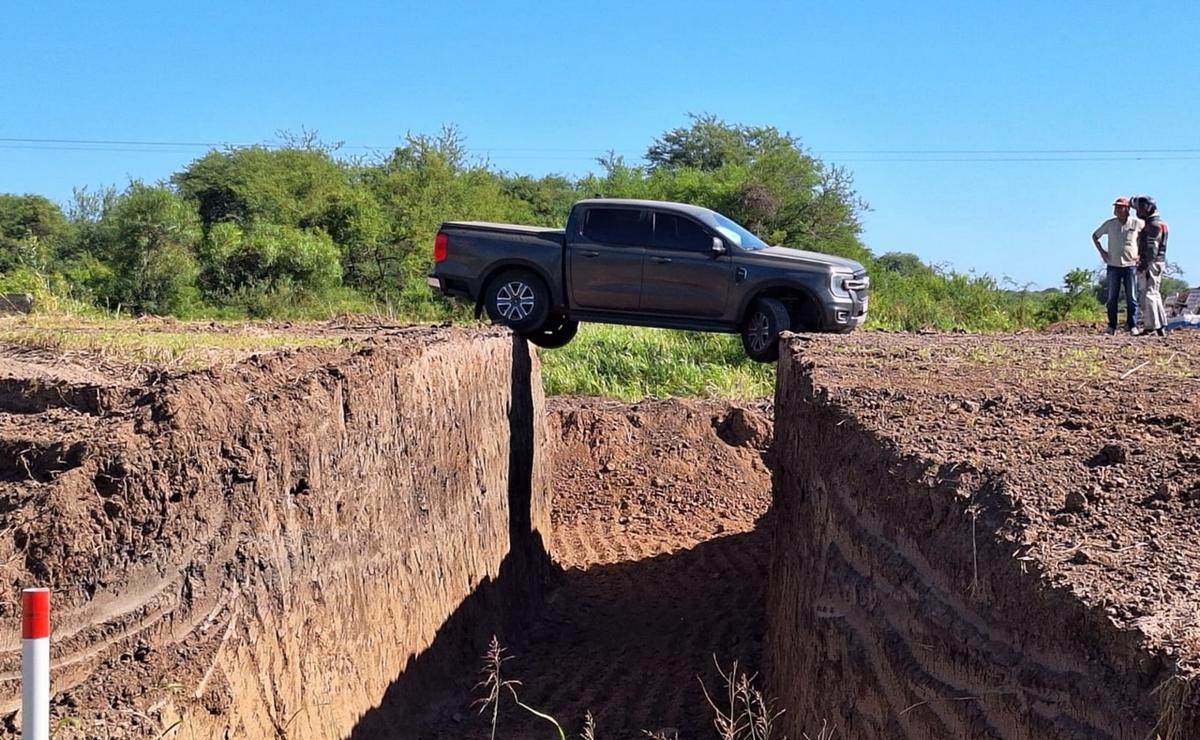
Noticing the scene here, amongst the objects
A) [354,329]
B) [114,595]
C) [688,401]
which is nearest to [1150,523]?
[114,595]

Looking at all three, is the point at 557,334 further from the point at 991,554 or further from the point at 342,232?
the point at 342,232

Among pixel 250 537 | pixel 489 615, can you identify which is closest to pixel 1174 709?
pixel 250 537

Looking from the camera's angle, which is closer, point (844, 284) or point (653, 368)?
point (844, 284)

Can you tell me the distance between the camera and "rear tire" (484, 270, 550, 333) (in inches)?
526

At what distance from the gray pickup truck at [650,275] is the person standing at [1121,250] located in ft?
10.2

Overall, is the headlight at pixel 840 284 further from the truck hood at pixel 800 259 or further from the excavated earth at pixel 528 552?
the excavated earth at pixel 528 552

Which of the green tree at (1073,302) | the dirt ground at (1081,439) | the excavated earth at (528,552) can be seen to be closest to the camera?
the dirt ground at (1081,439)

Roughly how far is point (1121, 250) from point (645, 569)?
6.24 m

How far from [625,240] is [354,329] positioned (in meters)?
3.51

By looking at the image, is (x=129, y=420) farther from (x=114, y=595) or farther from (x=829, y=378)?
(x=829, y=378)

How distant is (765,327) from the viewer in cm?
1283

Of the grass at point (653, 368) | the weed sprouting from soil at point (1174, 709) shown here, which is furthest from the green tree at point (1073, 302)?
the weed sprouting from soil at point (1174, 709)

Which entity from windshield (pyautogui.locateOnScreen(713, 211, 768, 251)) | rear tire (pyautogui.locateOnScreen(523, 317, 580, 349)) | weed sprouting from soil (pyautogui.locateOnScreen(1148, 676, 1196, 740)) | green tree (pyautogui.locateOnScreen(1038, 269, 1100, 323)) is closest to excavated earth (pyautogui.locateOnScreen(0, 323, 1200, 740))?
weed sprouting from soil (pyautogui.locateOnScreen(1148, 676, 1196, 740))

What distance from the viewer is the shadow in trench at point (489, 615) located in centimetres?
817
